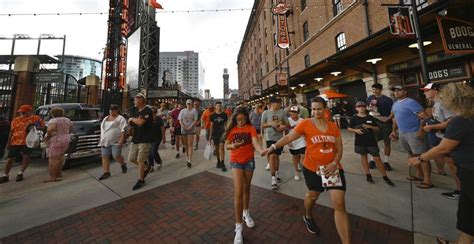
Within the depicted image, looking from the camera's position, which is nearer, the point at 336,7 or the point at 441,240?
the point at 441,240

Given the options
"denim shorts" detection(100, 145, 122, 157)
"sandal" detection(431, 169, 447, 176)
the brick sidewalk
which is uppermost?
"denim shorts" detection(100, 145, 122, 157)

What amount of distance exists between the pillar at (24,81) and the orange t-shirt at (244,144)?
1330 cm

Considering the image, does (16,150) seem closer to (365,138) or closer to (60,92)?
(365,138)

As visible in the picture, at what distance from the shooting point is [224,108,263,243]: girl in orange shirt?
246 cm

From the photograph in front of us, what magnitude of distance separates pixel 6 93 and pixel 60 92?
416 cm

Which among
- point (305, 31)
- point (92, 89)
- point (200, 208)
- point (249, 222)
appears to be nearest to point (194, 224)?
point (200, 208)

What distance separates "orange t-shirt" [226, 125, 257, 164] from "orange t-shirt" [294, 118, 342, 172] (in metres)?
0.73

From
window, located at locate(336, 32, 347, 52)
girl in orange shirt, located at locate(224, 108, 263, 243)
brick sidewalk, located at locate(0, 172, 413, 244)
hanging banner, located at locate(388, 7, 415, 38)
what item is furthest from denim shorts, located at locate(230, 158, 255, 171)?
window, located at locate(336, 32, 347, 52)

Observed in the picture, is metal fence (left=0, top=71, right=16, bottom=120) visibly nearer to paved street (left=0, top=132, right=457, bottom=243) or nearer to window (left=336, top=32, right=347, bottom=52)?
paved street (left=0, top=132, right=457, bottom=243)

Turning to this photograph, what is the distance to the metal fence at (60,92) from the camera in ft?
37.1

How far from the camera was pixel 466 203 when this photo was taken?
69.4 inches

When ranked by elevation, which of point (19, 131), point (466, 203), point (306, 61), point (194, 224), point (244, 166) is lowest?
point (194, 224)

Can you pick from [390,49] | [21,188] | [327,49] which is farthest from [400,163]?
[327,49]

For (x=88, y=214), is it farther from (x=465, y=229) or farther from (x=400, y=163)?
(x=400, y=163)
